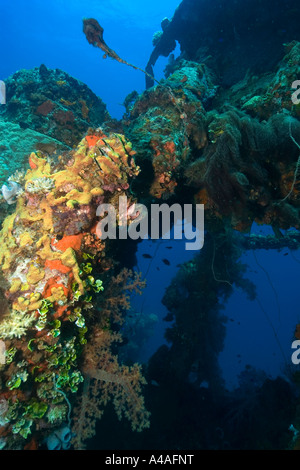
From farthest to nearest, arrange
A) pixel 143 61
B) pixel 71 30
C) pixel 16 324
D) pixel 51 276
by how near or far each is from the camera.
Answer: pixel 143 61 < pixel 71 30 < pixel 51 276 < pixel 16 324

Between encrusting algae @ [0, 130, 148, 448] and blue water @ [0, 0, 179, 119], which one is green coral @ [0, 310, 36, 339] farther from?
blue water @ [0, 0, 179, 119]

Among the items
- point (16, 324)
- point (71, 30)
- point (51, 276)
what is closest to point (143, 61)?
point (71, 30)

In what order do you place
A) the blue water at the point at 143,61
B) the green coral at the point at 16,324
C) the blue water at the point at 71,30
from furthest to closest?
the blue water at the point at 71,30
the blue water at the point at 143,61
the green coral at the point at 16,324

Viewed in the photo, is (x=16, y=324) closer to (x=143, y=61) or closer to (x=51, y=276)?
(x=51, y=276)

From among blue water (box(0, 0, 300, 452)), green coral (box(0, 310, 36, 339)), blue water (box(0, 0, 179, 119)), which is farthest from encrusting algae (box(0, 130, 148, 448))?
blue water (box(0, 0, 179, 119))

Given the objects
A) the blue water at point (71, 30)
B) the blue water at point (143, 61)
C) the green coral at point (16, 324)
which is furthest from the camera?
the blue water at point (71, 30)

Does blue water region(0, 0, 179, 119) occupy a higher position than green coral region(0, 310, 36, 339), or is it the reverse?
blue water region(0, 0, 179, 119)

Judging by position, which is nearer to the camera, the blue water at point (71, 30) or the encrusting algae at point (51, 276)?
the encrusting algae at point (51, 276)

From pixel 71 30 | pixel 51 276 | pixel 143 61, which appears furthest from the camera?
pixel 143 61

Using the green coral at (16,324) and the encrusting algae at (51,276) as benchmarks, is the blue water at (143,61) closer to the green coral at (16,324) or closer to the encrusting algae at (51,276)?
the encrusting algae at (51,276)

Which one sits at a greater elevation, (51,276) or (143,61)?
(143,61)

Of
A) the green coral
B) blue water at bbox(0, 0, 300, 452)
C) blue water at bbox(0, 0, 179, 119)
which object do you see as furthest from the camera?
blue water at bbox(0, 0, 179, 119)

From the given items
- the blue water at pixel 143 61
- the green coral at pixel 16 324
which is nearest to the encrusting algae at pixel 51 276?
the green coral at pixel 16 324

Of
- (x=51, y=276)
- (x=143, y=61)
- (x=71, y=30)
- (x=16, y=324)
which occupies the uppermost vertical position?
(x=143, y=61)
